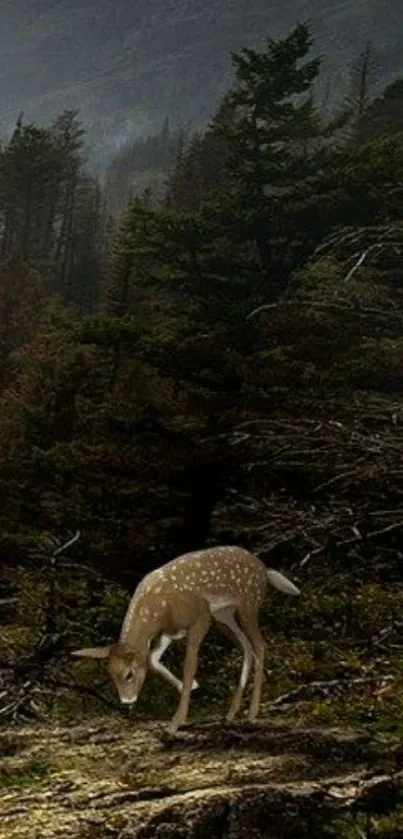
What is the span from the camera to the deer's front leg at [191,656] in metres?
4.69

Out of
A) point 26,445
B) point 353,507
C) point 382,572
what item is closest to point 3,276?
point 26,445

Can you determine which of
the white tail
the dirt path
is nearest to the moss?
the dirt path

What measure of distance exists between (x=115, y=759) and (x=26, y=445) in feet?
53.3

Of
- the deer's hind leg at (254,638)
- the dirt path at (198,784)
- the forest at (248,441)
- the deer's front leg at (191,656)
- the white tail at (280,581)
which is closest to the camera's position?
the dirt path at (198,784)

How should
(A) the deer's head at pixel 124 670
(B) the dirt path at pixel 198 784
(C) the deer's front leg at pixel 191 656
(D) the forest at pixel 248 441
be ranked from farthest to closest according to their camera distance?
(D) the forest at pixel 248 441
(C) the deer's front leg at pixel 191 656
(A) the deer's head at pixel 124 670
(B) the dirt path at pixel 198 784

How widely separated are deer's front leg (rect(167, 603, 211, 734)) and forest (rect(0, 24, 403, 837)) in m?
0.79

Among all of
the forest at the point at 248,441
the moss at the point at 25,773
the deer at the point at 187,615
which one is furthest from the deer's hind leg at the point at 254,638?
the moss at the point at 25,773

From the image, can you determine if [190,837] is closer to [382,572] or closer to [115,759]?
[115,759]

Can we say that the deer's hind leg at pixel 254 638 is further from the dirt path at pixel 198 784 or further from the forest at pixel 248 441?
the forest at pixel 248 441

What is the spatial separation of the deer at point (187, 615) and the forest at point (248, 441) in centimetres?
66

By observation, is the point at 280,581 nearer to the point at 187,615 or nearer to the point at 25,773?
the point at 187,615

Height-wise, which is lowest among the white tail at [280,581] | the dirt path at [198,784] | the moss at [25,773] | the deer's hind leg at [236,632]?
the moss at [25,773]

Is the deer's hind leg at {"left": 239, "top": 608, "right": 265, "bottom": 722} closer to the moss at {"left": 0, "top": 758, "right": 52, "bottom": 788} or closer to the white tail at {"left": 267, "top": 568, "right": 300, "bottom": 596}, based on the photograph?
the white tail at {"left": 267, "top": 568, "right": 300, "bottom": 596}

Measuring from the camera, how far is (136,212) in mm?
18781
